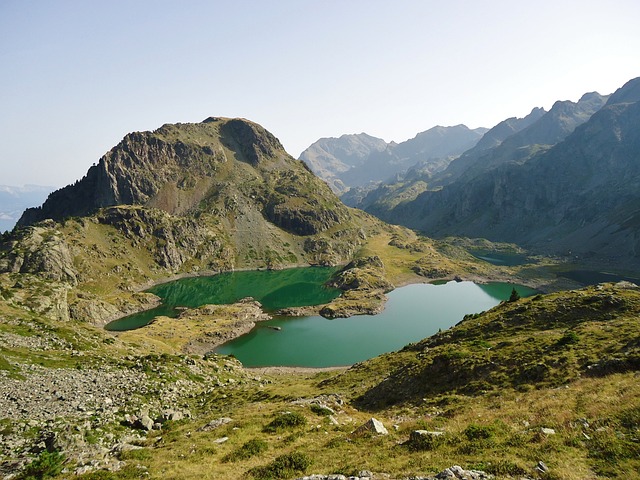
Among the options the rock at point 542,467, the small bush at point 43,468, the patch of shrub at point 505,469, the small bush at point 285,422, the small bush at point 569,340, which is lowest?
the small bush at point 569,340

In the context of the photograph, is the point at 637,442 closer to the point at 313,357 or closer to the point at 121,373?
the point at 121,373

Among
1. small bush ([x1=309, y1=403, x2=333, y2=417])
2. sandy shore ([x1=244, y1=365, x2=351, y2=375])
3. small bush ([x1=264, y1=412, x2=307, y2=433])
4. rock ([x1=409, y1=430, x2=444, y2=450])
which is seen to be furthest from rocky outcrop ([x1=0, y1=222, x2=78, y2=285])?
rock ([x1=409, y1=430, x2=444, y2=450])

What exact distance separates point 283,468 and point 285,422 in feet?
30.8

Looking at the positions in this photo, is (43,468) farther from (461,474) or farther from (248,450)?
(461,474)

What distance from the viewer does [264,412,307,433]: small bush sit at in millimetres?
26125

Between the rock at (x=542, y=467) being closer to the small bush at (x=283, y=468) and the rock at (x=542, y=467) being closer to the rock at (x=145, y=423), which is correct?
the small bush at (x=283, y=468)

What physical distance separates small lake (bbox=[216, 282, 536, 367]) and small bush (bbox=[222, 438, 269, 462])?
84330 mm

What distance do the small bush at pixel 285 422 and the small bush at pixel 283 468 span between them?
25.4ft

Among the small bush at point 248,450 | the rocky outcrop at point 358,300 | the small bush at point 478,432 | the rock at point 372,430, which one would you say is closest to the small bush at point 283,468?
the small bush at point 248,450

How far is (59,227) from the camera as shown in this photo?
198250mm

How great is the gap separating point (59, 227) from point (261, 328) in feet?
469

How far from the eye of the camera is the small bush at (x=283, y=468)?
684 inches

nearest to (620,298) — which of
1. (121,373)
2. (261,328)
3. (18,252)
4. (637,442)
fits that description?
(637,442)

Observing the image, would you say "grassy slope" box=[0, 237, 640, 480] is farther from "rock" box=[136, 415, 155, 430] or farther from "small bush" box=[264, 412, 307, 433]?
"rock" box=[136, 415, 155, 430]
